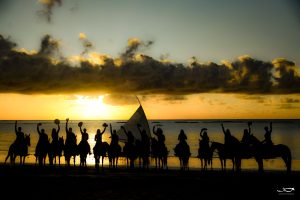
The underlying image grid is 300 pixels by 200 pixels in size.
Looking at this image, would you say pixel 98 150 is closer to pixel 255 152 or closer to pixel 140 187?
pixel 140 187

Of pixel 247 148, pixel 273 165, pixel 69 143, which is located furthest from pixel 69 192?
pixel 273 165

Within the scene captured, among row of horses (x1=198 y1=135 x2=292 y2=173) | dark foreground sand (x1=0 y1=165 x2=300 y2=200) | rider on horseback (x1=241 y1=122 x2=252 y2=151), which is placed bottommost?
dark foreground sand (x1=0 y1=165 x2=300 y2=200)

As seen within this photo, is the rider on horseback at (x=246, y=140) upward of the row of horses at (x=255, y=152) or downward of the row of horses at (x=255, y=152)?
upward

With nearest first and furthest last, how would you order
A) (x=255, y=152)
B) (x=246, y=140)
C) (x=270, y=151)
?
(x=270, y=151) → (x=246, y=140) → (x=255, y=152)

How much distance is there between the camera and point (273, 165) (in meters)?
31.4

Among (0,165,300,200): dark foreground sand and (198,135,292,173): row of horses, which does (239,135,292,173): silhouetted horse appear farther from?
(0,165,300,200): dark foreground sand

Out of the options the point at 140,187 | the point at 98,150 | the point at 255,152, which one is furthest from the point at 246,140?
the point at 98,150

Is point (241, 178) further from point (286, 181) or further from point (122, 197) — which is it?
point (122, 197)

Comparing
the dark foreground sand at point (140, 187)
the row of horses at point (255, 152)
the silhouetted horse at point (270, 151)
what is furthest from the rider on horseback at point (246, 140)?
the dark foreground sand at point (140, 187)

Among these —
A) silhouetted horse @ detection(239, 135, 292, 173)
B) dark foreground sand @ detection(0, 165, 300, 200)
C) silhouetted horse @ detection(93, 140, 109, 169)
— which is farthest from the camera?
silhouetted horse @ detection(93, 140, 109, 169)

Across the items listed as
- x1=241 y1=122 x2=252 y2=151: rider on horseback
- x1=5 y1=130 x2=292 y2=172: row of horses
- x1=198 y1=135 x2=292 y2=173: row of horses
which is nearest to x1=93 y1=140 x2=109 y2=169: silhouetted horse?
A: x1=5 y1=130 x2=292 y2=172: row of horses

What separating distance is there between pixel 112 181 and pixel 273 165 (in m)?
18.5

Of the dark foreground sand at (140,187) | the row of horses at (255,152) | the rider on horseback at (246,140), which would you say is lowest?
the dark foreground sand at (140,187)

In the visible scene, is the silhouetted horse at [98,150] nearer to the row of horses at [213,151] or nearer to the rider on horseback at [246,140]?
the row of horses at [213,151]
